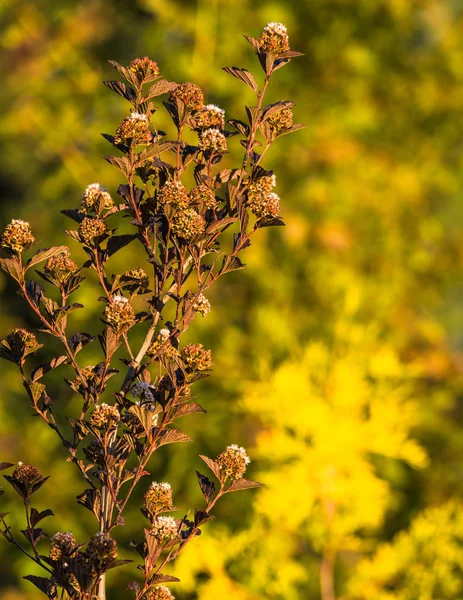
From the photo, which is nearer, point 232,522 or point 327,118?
point 232,522

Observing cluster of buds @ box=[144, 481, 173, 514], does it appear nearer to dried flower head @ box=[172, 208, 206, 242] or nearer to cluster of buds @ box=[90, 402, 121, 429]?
cluster of buds @ box=[90, 402, 121, 429]

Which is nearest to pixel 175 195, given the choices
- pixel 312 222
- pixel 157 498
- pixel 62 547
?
pixel 157 498

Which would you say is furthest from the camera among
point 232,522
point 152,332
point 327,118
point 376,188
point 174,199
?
point 376,188

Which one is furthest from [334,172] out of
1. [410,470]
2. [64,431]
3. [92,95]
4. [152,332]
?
[152,332]

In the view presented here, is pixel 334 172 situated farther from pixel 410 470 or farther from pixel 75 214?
pixel 75 214

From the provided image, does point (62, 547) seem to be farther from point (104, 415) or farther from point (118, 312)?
point (118, 312)

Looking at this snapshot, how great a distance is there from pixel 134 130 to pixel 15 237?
26cm

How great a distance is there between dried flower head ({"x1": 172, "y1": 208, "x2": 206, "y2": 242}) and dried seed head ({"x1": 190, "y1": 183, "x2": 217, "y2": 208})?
0.11 feet

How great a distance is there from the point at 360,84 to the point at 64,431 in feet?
9.75

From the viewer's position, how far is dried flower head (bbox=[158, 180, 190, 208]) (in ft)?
4.07

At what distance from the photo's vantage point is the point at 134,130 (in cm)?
126

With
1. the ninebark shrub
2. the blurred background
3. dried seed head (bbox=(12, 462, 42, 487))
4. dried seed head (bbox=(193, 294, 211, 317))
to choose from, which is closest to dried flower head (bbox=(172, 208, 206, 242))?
the ninebark shrub

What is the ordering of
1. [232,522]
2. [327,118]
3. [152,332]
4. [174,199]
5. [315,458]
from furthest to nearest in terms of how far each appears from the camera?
1. [327,118]
2. [232,522]
3. [315,458]
4. [152,332]
5. [174,199]

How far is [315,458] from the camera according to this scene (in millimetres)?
3287
